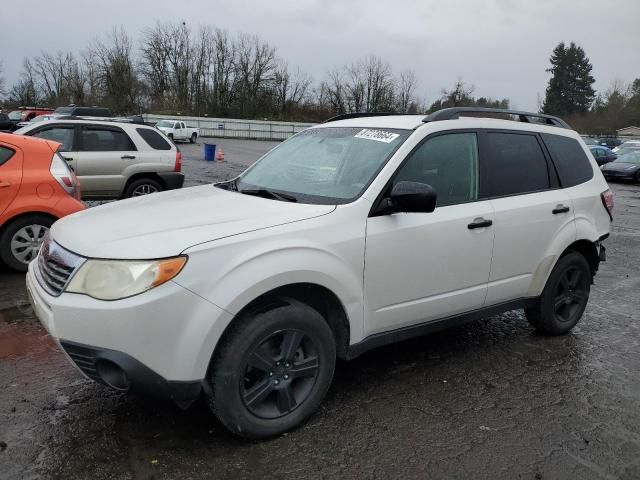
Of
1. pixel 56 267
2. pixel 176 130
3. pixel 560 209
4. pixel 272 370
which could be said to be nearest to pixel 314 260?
pixel 272 370

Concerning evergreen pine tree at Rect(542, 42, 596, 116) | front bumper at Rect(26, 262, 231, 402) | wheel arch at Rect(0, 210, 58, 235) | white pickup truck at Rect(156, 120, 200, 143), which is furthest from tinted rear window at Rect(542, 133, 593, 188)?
evergreen pine tree at Rect(542, 42, 596, 116)

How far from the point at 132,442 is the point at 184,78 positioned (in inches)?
2821

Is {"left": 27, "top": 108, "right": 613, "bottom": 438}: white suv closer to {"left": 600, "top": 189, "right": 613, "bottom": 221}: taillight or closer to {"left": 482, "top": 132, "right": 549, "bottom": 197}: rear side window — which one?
{"left": 482, "top": 132, "right": 549, "bottom": 197}: rear side window

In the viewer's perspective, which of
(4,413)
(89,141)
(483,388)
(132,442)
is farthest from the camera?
(89,141)

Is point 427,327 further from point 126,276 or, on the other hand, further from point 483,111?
point 126,276

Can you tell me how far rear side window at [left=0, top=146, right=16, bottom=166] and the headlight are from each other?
4115mm

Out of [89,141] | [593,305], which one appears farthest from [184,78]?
[593,305]

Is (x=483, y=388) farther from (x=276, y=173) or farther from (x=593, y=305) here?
(x=593, y=305)

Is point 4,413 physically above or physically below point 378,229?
below

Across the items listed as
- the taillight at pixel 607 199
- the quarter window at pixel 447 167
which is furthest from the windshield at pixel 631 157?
the quarter window at pixel 447 167

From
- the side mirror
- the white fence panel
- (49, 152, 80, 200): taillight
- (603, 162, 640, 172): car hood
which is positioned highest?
the side mirror

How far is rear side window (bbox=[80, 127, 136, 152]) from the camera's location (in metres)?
9.63

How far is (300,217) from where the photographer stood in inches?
125

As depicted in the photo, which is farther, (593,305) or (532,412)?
(593,305)
